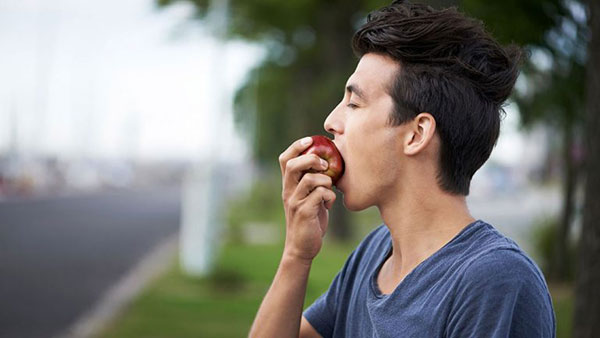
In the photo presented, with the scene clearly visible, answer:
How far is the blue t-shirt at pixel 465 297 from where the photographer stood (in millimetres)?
1716

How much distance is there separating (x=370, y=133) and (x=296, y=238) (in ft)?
1.19

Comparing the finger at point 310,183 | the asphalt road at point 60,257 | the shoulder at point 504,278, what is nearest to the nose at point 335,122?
the finger at point 310,183

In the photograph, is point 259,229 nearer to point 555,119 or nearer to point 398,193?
point 555,119

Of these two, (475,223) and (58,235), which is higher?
(475,223)

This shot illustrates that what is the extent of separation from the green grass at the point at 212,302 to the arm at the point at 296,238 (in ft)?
18.6

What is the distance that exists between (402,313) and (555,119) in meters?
7.23

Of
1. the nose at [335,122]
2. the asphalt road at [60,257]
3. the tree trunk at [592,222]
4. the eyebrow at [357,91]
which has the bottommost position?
the asphalt road at [60,257]

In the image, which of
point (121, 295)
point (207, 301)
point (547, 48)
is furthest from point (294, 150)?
point (121, 295)

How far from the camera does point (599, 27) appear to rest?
15.0 ft

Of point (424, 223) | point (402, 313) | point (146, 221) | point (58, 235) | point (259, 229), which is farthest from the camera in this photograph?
point (146, 221)

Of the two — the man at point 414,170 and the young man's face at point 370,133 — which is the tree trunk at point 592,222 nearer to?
the man at point 414,170

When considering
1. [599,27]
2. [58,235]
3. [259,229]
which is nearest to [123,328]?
[599,27]

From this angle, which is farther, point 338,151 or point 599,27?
point 599,27

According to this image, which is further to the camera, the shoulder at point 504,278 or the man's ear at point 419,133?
the man's ear at point 419,133
